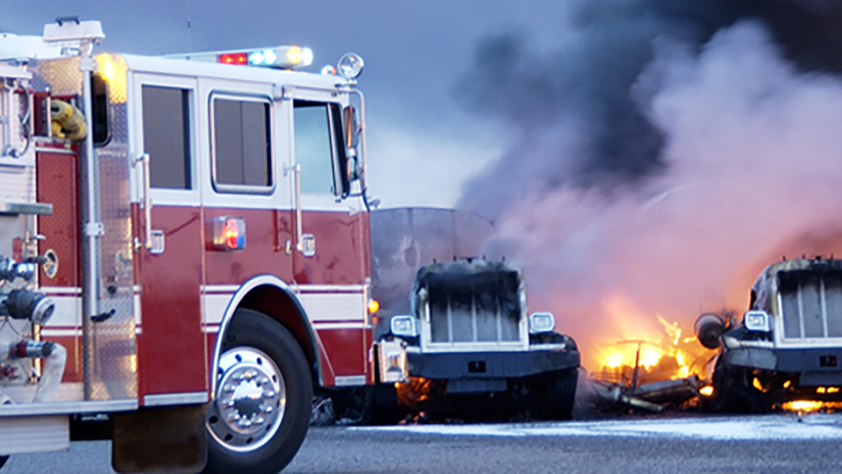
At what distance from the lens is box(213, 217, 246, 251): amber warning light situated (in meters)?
8.10

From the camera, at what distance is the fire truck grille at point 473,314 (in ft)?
51.5

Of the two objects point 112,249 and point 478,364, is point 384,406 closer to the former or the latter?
point 478,364

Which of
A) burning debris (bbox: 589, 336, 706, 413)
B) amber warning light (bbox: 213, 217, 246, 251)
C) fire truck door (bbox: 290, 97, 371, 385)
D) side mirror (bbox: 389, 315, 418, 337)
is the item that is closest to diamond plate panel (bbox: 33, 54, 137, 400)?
amber warning light (bbox: 213, 217, 246, 251)

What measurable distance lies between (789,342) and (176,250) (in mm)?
9308

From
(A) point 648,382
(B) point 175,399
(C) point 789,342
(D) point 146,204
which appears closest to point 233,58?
(D) point 146,204

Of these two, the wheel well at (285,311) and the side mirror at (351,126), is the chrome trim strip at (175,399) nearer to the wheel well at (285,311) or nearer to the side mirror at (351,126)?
the wheel well at (285,311)

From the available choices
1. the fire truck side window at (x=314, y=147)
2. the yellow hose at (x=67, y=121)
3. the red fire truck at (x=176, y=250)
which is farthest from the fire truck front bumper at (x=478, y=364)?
the yellow hose at (x=67, y=121)

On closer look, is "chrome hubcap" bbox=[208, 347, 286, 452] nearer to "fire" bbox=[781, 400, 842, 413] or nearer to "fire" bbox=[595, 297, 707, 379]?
"fire" bbox=[781, 400, 842, 413]

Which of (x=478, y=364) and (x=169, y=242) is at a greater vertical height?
(x=169, y=242)

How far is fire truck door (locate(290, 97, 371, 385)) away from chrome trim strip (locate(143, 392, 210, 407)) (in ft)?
3.52

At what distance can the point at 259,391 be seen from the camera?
8.21m

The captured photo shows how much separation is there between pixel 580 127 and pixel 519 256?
7.37 metres

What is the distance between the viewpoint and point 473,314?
1581cm

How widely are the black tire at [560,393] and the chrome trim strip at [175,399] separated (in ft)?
28.4
